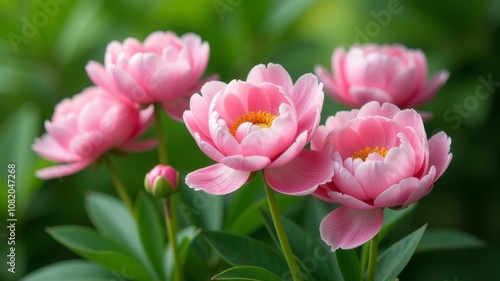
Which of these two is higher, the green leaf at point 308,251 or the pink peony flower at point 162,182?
the pink peony flower at point 162,182

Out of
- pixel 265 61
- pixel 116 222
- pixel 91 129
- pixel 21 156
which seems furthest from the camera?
pixel 265 61

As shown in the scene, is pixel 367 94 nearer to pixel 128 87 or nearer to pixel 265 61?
pixel 128 87

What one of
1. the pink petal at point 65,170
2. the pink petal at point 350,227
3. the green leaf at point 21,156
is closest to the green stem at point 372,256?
the pink petal at point 350,227

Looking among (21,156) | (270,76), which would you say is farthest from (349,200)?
(21,156)

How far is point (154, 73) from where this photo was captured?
2.15ft

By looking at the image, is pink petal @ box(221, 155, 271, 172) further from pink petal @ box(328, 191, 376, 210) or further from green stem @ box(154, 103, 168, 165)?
green stem @ box(154, 103, 168, 165)

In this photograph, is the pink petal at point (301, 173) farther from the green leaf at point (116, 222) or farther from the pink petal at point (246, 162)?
the green leaf at point (116, 222)

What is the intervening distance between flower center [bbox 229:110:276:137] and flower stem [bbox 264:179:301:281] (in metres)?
0.05

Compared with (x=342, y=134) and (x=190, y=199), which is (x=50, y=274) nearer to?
(x=190, y=199)

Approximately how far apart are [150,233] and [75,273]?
0.11 meters

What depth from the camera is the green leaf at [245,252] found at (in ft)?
2.03

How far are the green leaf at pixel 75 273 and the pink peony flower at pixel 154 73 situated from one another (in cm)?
22

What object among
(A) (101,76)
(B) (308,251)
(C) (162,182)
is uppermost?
(A) (101,76)

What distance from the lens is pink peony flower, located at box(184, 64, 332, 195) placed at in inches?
20.4
